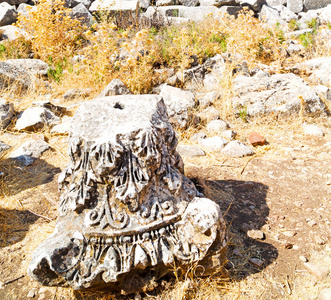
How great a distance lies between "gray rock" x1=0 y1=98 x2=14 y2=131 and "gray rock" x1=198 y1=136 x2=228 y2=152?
312 centimetres

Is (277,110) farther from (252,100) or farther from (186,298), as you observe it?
(186,298)

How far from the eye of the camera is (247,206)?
3.36 meters

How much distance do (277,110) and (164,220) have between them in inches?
137

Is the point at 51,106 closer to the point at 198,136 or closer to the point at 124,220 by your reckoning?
the point at 198,136

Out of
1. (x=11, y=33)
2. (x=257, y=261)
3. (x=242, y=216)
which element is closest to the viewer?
(x=257, y=261)

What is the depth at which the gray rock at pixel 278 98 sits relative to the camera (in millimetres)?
4992

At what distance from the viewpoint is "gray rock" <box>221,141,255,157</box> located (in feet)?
14.2

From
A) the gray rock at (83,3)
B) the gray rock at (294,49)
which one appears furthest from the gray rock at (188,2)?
the gray rock at (294,49)

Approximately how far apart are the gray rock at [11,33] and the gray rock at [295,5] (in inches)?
341

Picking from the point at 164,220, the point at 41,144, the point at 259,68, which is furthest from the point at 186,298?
the point at 259,68

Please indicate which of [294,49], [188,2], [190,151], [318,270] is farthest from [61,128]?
[188,2]

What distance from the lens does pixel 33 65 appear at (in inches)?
271

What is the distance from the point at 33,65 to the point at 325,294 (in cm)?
674

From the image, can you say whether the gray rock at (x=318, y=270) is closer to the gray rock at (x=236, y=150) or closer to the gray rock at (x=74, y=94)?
the gray rock at (x=236, y=150)
